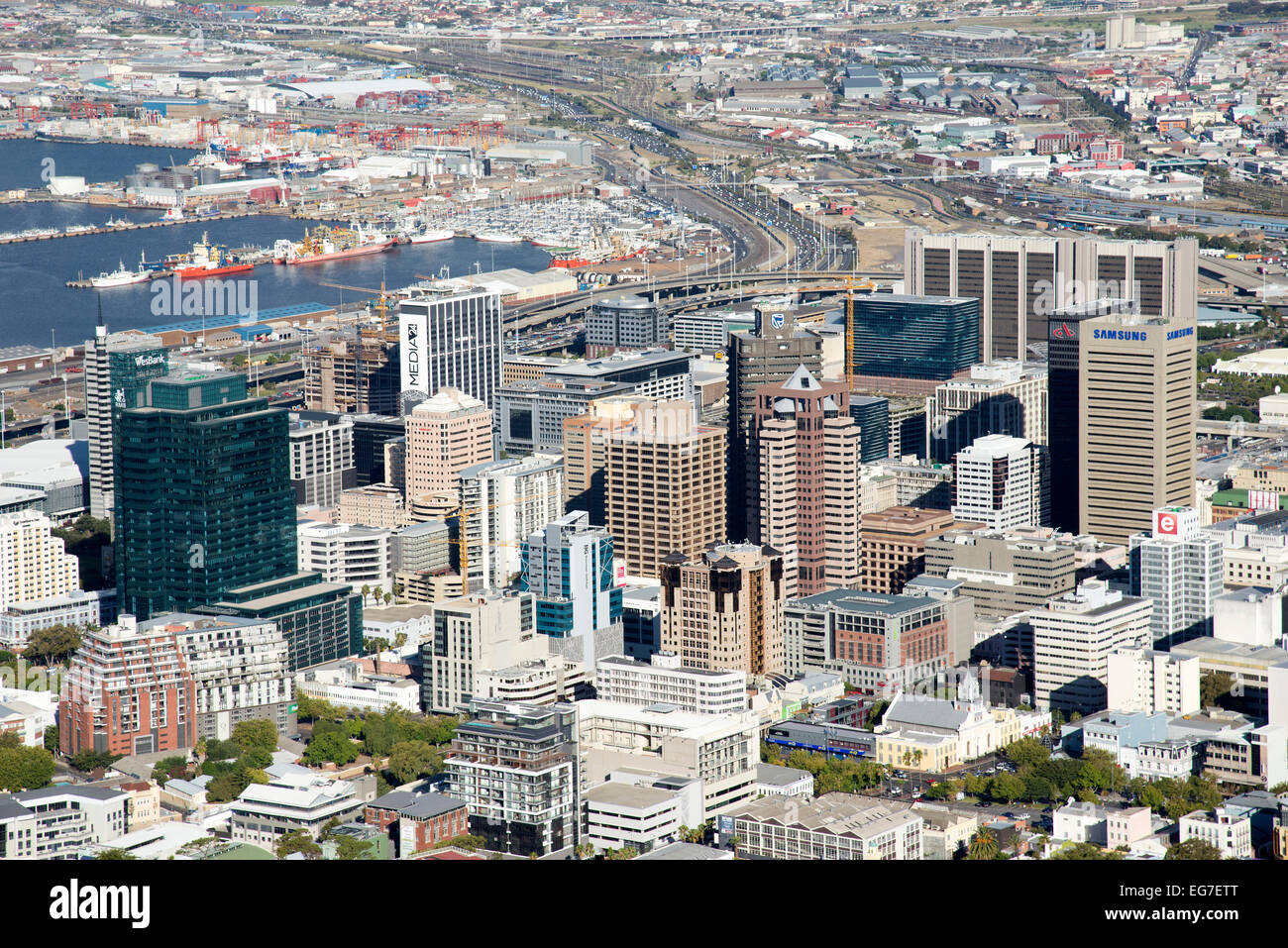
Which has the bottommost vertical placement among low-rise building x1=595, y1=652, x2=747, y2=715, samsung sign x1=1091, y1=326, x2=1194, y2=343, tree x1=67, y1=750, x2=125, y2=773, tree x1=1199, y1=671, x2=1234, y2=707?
tree x1=67, y1=750, x2=125, y2=773

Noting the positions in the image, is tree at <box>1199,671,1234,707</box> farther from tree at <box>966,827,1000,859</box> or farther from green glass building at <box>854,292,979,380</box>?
green glass building at <box>854,292,979,380</box>

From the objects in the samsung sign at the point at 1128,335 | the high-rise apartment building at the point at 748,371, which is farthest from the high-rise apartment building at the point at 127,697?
the samsung sign at the point at 1128,335

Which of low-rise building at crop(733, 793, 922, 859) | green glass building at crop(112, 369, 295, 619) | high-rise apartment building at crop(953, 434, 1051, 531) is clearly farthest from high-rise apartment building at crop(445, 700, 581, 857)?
high-rise apartment building at crop(953, 434, 1051, 531)

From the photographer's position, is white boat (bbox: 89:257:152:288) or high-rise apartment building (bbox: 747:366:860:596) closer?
high-rise apartment building (bbox: 747:366:860:596)

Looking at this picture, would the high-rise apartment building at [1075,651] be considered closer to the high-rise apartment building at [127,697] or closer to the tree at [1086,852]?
the tree at [1086,852]

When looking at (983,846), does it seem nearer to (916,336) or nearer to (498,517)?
(498,517)

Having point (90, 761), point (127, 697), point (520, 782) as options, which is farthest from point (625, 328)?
point (520, 782)
